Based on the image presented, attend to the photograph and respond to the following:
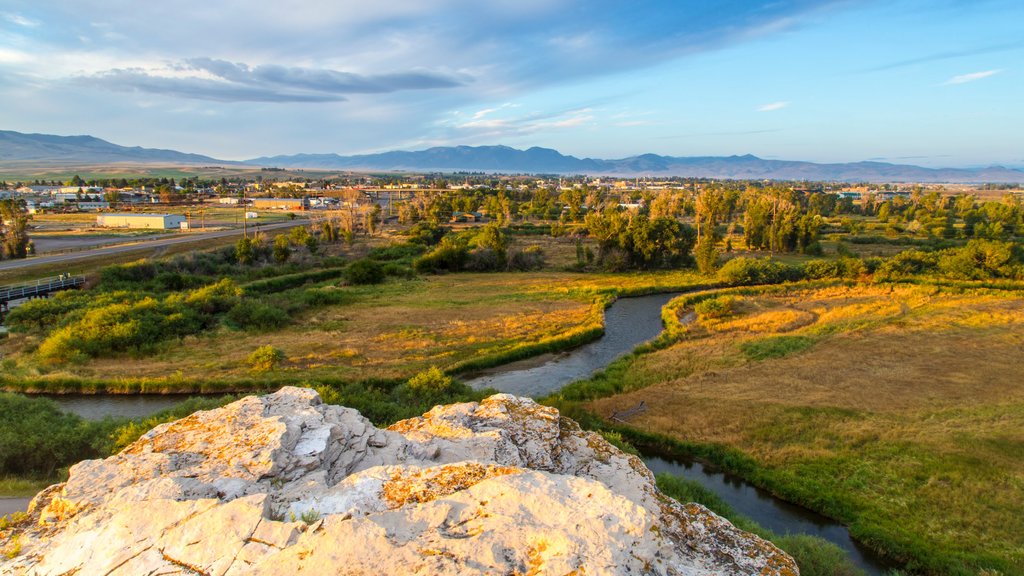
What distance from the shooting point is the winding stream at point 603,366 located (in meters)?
14.6

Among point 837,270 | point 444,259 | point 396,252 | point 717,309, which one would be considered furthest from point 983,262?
point 396,252

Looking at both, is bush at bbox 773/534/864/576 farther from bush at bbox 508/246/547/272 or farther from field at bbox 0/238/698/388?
bush at bbox 508/246/547/272

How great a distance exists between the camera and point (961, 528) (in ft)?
44.8

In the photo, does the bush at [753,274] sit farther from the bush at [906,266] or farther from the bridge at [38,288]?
the bridge at [38,288]

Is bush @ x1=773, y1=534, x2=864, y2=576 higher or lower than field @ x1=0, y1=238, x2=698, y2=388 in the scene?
higher

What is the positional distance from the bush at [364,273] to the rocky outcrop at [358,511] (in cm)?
4096

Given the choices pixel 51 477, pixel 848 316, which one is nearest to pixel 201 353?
pixel 51 477

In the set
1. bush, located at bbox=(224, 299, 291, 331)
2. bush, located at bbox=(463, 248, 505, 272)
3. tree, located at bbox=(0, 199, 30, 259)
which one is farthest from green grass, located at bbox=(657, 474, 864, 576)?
tree, located at bbox=(0, 199, 30, 259)

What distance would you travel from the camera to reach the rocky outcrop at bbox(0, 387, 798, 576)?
4.69 meters

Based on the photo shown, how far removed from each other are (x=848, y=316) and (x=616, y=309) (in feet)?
51.3

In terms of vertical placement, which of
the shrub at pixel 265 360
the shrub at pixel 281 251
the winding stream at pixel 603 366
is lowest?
the winding stream at pixel 603 366

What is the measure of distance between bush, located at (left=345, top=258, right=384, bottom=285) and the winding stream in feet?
72.6

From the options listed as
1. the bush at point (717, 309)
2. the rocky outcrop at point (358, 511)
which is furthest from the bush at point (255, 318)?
the bush at point (717, 309)

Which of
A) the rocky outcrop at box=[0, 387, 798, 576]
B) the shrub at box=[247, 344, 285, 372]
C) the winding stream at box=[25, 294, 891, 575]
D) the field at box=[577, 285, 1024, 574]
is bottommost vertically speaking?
the winding stream at box=[25, 294, 891, 575]
